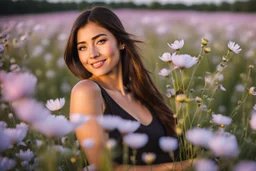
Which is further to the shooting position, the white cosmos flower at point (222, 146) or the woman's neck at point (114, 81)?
→ the woman's neck at point (114, 81)

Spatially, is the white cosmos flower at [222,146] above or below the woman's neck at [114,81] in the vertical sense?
above

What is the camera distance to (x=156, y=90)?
4.43 ft

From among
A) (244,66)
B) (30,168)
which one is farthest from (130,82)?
(244,66)

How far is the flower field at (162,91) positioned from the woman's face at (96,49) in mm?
190

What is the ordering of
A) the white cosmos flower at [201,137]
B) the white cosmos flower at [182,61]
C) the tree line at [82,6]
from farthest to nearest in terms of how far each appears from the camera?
the tree line at [82,6] → the white cosmos flower at [182,61] → the white cosmos flower at [201,137]

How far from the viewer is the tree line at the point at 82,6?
242 cm

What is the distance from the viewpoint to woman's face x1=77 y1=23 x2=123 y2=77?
105cm

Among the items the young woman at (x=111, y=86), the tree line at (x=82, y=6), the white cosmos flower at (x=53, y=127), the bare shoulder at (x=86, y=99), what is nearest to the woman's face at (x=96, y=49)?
the young woman at (x=111, y=86)

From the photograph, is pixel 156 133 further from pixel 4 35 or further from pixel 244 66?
pixel 244 66

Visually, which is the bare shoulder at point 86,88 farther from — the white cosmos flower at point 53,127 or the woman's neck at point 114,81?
the white cosmos flower at point 53,127

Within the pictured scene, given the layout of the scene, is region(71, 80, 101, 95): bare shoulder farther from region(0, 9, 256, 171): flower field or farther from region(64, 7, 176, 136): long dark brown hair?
→ region(64, 7, 176, 136): long dark brown hair

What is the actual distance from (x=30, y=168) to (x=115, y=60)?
0.47 meters

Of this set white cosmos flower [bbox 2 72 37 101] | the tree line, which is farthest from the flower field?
the tree line

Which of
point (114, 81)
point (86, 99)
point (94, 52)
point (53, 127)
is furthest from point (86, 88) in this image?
point (53, 127)
